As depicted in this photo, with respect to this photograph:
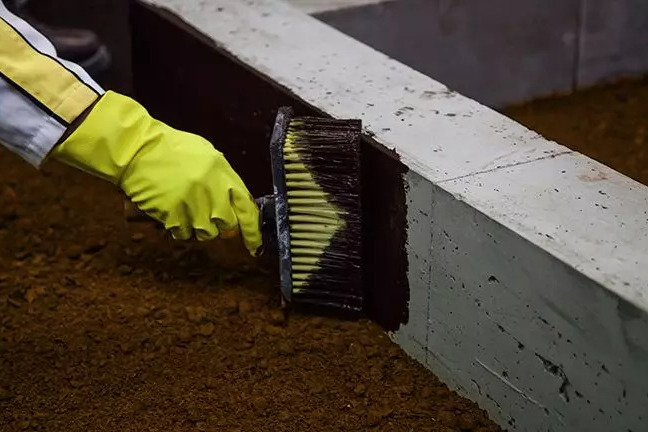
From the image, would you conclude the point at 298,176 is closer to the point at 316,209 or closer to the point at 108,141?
the point at 316,209

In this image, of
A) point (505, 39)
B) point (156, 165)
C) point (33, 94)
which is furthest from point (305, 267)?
point (505, 39)

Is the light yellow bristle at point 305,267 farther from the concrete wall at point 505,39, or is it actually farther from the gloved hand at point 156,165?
the concrete wall at point 505,39

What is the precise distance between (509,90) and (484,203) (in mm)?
1688

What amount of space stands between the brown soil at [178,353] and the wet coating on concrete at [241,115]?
0.16m

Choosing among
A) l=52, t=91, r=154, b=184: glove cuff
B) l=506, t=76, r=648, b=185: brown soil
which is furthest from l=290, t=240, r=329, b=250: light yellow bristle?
l=506, t=76, r=648, b=185: brown soil

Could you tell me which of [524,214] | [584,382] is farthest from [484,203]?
[584,382]

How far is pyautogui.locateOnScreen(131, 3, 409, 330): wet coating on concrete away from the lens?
1834mm

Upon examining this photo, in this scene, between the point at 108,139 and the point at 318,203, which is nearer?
the point at 108,139

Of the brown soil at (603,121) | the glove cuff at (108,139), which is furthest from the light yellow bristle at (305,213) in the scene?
the brown soil at (603,121)

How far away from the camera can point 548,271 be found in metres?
1.45

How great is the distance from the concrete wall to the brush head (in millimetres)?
1009

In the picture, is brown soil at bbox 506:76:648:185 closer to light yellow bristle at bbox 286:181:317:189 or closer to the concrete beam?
the concrete beam

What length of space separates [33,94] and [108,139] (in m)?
0.15

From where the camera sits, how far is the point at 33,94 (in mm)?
1653
